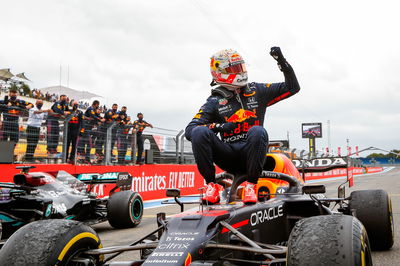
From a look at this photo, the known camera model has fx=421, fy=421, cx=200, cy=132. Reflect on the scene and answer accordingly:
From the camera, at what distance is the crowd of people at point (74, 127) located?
32.8 feet

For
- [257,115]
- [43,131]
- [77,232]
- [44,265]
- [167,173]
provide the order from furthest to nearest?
[167,173] → [43,131] → [257,115] → [77,232] → [44,265]

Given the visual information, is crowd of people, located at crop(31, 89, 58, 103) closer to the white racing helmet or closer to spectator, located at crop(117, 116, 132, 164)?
spectator, located at crop(117, 116, 132, 164)

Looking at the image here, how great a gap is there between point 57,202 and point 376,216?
4591mm

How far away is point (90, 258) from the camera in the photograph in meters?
3.04

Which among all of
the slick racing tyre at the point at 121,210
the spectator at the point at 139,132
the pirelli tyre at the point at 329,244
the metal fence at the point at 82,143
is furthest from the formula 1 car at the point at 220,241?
the spectator at the point at 139,132

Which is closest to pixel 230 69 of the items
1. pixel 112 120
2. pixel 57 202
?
pixel 57 202

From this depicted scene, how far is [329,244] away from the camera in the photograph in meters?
2.47

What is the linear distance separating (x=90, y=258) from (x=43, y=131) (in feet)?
27.0

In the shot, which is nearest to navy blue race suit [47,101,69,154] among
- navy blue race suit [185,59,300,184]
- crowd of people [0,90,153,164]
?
crowd of people [0,90,153,164]

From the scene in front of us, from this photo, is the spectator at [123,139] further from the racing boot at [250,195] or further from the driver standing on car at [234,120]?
the racing boot at [250,195]

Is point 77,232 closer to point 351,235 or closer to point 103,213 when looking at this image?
point 351,235

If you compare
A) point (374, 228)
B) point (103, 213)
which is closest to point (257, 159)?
point (374, 228)

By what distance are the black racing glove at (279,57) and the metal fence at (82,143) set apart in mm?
7087

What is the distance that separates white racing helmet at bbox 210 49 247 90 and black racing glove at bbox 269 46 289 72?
0.40m
